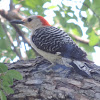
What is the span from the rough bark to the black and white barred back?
1.29ft

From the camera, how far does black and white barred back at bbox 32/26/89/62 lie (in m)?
3.76

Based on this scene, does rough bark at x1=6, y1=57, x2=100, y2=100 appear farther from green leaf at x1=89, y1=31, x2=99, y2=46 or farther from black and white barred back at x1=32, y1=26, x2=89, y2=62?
green leaf at x1=89, y1=31, x2=99, y2=46

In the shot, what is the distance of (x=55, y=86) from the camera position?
3078 mm

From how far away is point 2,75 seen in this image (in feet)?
8.42

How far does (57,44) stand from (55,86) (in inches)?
43.8

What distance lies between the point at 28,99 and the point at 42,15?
110 inches

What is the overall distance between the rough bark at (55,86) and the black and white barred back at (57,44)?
0.39m

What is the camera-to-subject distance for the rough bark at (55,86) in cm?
285

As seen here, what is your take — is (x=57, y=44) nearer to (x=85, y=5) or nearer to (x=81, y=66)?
(x=81, y=66)

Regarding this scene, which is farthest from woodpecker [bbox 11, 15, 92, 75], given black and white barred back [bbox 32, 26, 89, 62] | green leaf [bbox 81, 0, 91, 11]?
green leaf [bbox 81, 0, 91, 11]

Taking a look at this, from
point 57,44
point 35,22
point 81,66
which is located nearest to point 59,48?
point 57,44

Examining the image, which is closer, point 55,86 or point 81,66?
point 55,86

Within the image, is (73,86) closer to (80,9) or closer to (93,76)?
(93,76)

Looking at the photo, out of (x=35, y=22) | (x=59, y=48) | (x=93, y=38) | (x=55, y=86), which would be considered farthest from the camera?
(x=35, y=22)
